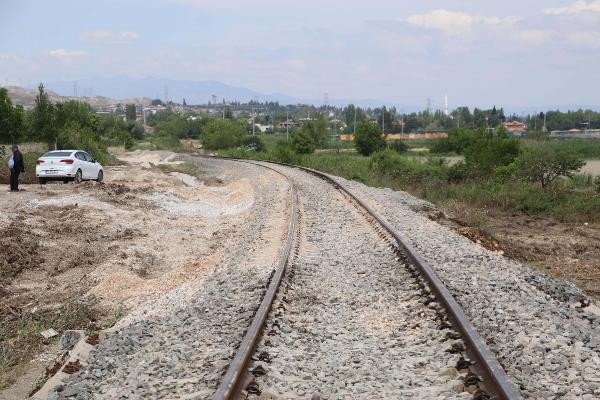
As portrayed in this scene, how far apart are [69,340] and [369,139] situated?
312 ft

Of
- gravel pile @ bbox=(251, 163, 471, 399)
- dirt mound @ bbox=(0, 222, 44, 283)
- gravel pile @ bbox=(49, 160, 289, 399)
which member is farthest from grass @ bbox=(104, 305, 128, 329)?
dirt mound @ bbox=(0, 222, 44, 283)

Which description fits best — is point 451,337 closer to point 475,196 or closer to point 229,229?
point 229,229

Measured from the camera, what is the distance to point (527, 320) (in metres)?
7.23

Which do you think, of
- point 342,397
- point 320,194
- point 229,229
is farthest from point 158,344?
point 320,194

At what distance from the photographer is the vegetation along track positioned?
554cm

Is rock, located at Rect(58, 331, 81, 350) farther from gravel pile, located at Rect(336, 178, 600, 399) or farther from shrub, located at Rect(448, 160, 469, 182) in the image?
shrub, located at Rect(448, 160, 469, 182)

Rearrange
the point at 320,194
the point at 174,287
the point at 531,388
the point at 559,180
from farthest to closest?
the point at 559,180 < the point at 320,194 < the point at 174,287 < the point at 531,388

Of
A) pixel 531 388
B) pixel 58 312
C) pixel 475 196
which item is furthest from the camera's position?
pixel 475 196

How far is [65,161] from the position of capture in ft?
96.7

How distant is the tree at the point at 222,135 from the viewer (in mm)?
101938

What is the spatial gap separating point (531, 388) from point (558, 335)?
5.20 feet

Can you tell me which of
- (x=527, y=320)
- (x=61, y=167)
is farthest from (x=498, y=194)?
(x=527, y=320)

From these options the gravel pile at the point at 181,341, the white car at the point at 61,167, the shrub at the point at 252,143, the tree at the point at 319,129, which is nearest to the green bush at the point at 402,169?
the white car at the point at 61,167

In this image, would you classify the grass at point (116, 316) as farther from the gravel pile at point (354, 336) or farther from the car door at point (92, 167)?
the car door at point (92, 167)
